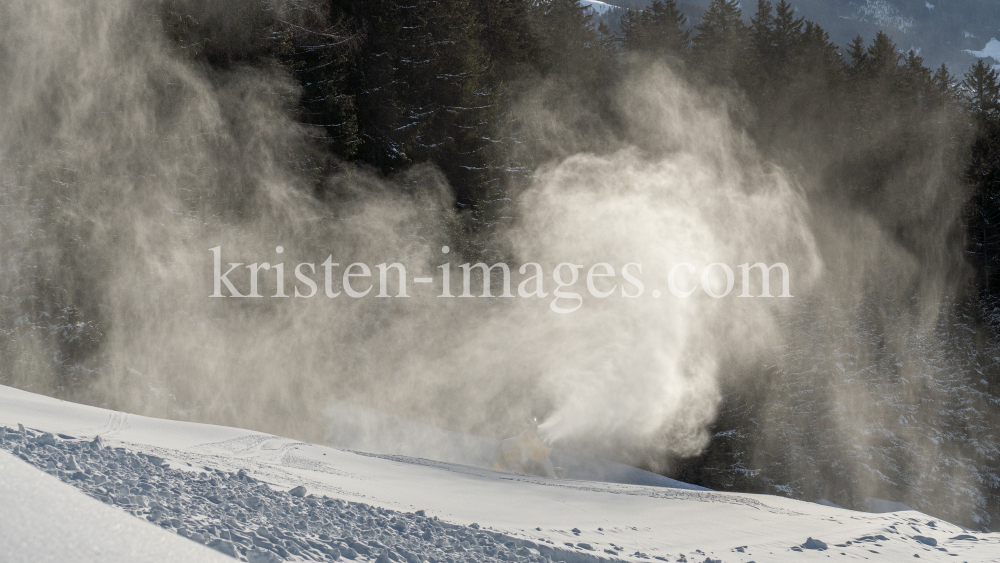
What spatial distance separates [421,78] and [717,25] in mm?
17351

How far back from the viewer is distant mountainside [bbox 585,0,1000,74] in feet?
504

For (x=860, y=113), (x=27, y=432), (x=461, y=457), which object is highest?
(x=860, y=113)

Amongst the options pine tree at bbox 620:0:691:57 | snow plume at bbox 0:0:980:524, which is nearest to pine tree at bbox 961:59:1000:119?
snow plume at bbox 0:0:980:524

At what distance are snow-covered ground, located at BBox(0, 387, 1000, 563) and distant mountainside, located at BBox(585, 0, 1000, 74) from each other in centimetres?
15822

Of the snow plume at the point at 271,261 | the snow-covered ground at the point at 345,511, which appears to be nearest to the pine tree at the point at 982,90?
the snow plume at the point at 271,261

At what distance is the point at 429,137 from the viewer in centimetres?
1688

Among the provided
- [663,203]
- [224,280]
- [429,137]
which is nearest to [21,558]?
[224,280]

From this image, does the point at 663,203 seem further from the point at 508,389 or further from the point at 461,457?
the point at 461,457

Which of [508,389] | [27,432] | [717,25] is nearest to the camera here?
[27,432]

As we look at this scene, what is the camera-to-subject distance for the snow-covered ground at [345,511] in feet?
8.72

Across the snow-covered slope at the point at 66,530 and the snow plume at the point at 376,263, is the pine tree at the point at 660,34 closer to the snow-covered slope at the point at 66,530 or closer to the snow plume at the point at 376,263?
the snow plume at the point at 376,263

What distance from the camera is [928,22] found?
170 metres

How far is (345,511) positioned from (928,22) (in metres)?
212

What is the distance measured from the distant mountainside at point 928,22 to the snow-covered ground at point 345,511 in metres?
158
